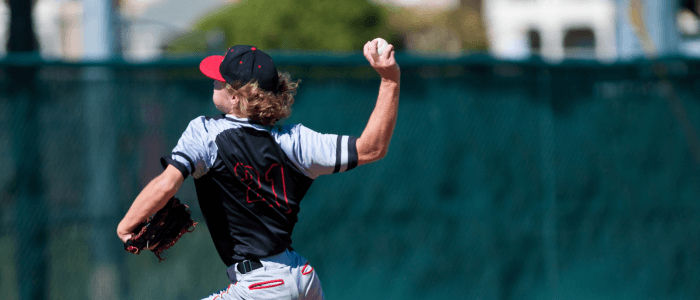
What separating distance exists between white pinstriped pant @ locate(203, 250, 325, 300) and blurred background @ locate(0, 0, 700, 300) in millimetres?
2669

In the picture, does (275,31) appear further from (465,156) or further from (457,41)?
(465,156)

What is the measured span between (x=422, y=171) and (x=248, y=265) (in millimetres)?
3285

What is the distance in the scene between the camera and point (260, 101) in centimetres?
271

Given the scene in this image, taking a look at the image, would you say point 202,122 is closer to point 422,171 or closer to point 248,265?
point 248,265

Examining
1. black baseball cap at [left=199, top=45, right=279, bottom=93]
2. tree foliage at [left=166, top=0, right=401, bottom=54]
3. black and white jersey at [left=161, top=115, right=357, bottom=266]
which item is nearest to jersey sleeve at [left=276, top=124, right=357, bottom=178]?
black and white jersey at [left=161, top=115, right=357, bottom=266]

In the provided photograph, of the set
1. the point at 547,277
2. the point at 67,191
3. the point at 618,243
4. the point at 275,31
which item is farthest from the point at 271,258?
the point at 275,31

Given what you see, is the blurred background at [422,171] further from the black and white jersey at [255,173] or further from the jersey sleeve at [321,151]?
the jersey sleeve at [321,151]

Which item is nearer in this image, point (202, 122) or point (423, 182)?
point (202, 122)

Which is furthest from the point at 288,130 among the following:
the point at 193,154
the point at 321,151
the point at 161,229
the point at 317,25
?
the point at 317,25

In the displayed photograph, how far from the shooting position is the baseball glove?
2.61 metres

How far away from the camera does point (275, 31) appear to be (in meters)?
35.9

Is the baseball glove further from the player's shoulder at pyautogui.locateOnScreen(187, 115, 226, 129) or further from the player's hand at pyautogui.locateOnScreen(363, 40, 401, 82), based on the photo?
the player's hand at pyautogui.locateOnScreen(363, 40, 401, 82)

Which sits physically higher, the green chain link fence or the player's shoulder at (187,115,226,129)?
the player's shoulder at (187,115,226,129)

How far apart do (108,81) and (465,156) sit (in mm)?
3096
